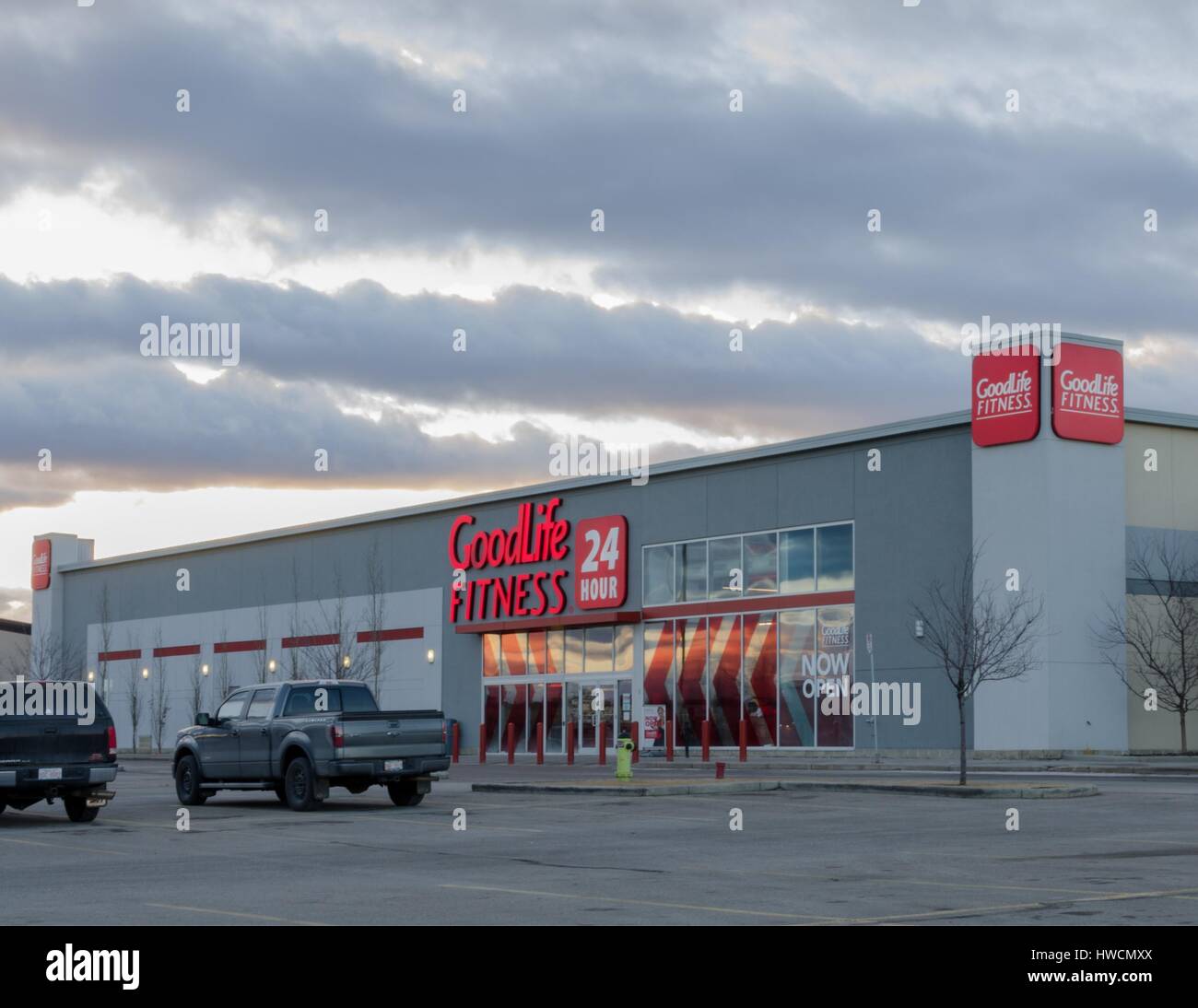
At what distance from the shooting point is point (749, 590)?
50062 mm

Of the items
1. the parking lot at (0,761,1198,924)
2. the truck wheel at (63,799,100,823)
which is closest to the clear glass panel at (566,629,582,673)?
the parking lot at (0,761,1198,924)

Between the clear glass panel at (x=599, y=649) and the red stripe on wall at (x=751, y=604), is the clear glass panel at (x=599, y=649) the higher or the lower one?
the lower one

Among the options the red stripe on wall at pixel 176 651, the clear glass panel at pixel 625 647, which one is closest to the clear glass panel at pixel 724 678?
the clear glass panel at pixel 625 647

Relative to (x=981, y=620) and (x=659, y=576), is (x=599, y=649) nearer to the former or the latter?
(x=659, y=576)

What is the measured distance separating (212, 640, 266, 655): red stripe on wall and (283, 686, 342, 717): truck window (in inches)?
1891

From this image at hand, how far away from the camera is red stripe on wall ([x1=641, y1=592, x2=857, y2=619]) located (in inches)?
1864

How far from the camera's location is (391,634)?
214 feet

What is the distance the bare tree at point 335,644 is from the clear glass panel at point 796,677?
67.9 feet

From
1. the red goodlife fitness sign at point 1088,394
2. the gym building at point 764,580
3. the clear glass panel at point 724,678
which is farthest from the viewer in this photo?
the clear glass panel at point 724,678

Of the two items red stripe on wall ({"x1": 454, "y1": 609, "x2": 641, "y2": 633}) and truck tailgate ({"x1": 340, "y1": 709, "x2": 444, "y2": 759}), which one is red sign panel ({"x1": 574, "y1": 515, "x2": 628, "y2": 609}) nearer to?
red stripe on wall ({"x1": 454, "y1": 609, "x2": 641, "y2": 633})

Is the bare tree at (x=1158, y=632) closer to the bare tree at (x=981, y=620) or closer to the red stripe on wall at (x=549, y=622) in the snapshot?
the bare tree at (x=981, y=620)

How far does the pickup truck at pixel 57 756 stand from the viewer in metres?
21.9

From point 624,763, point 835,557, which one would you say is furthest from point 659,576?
point 624,763

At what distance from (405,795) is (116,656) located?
61.1 metres
